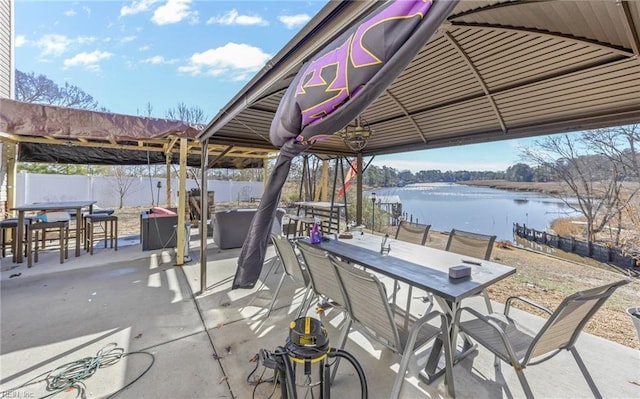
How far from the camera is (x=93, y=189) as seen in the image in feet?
33.6

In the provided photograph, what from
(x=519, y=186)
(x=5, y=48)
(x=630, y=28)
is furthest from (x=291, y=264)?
(x=519, y=186)

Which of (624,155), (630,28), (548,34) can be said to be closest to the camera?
(630,28)

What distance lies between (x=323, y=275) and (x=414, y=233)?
194 cm

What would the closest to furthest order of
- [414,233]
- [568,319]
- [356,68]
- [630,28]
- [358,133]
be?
[356,68]
[568,319]
[630,28]
[358,133]
[414,233]

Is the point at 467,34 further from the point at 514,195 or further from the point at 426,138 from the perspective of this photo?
the point at 514,195

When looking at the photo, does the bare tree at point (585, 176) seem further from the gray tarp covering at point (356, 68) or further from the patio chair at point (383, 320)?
the gray tarp covering at point (356, 68)

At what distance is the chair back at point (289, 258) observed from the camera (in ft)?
9.06

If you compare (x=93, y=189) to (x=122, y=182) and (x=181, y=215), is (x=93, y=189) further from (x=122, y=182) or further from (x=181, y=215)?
(x=181, y=215)

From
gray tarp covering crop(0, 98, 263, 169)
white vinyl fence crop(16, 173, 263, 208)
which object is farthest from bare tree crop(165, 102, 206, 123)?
gray tarp covering crop(0, 98, 263, 169)

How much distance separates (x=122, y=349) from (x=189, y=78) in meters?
14.5

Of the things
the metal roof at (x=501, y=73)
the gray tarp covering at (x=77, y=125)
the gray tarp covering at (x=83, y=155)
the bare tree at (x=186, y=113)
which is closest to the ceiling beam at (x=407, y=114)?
the metal roof at (x=501, y=73)

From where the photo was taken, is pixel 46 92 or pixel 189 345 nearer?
pixel 189 345

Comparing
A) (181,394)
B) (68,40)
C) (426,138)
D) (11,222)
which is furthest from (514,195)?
(68,40)

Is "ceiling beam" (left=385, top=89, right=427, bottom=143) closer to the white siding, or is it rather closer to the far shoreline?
the far shoreline
